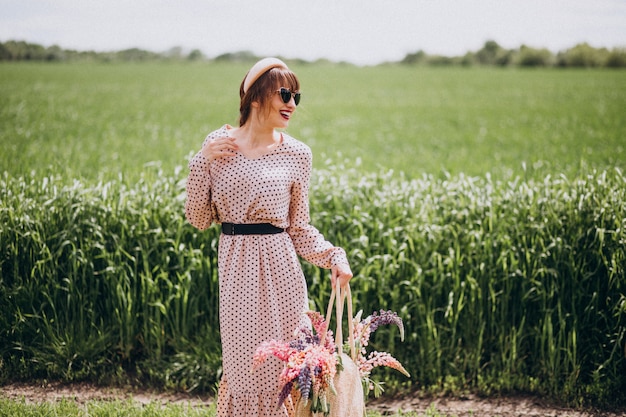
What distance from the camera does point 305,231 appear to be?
3201 mm

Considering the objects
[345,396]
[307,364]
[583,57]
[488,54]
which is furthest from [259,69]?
[488,54]

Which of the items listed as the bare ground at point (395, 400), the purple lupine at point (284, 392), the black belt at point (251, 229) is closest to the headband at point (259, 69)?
the black belt at point (251, 229)

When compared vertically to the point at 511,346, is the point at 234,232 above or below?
above

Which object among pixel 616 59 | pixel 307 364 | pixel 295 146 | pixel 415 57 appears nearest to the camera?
pixel 307 364

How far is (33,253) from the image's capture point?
4.68 metres

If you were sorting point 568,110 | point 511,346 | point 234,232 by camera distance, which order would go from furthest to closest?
point 568,110 < point 511,346 < point 234,232

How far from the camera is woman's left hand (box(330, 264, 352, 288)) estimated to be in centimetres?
300

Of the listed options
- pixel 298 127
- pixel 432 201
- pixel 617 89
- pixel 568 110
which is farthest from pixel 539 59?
pixel 432 201

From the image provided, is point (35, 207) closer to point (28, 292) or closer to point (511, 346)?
point (28, 292)

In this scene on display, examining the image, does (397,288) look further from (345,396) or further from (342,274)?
(345,396)

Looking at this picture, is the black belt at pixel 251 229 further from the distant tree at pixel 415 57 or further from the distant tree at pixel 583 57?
the distant tree at pixel 415 57

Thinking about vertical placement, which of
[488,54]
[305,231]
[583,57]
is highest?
[488,54]

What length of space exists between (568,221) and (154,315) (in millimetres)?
2979

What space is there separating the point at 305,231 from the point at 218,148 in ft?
1.95
